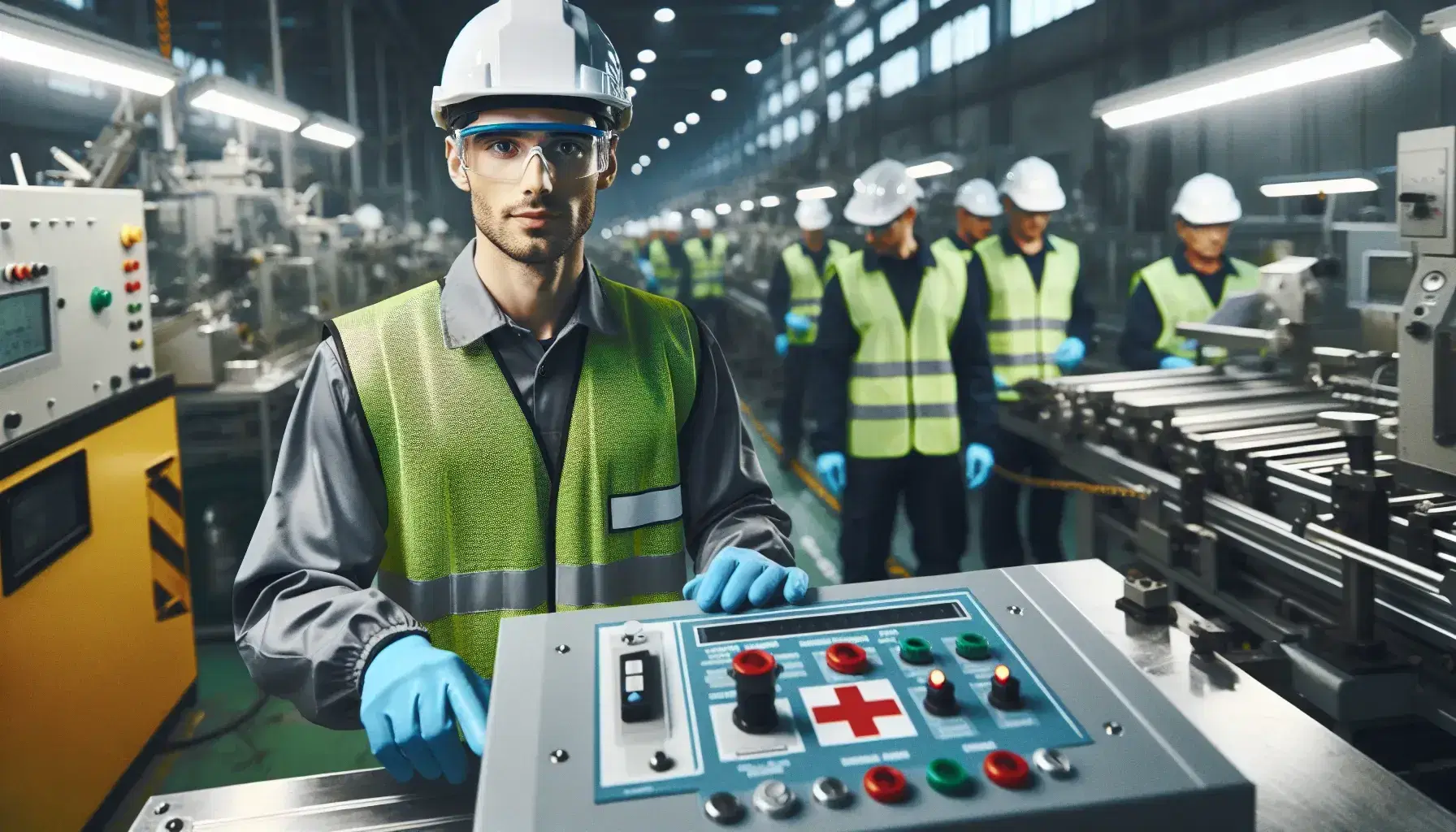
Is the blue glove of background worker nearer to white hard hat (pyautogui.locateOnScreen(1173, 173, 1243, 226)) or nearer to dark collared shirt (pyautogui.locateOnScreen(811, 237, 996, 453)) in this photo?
white hard hat (pyautogui.locateOnScreen(1173, 173, 1243, 226))

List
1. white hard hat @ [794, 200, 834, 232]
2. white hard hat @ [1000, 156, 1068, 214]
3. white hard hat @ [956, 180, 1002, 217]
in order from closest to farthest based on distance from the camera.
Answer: white hard hat @ [1000, 156, 1068, 214]
white hard hat @ [956, 180, 1002, 217]
white hard hat @ [794, 200, 834, 232]

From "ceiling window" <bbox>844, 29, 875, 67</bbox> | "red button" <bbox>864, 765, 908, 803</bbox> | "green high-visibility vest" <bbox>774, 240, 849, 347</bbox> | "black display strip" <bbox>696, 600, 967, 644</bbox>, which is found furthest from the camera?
"ceiling window" <bbox>844, 29, 875, 67</bbox>

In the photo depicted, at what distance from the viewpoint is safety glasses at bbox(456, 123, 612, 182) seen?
1.42 m

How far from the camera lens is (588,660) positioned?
100cm

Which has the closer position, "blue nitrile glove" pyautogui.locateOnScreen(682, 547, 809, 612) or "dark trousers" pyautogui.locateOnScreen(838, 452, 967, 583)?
"blue nitrile glove" pyautogui.locateOnScreen(682, 547, 809, 612)

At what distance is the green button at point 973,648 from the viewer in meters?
1.00

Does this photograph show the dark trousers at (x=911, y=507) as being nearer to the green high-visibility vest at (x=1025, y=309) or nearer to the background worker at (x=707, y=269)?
the green high-visibility vest at (x=1025, y=309)

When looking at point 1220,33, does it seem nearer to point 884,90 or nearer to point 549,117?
point 884,90

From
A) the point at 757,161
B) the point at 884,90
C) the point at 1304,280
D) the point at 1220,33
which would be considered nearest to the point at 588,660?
the point at 1304,280

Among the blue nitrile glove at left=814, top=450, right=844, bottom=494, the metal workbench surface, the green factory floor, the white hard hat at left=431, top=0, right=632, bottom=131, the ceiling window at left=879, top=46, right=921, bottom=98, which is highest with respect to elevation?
the ceiling window at left=879, top=46, right=921, bottom=98

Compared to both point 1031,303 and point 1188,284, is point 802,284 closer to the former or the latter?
point 1031,303

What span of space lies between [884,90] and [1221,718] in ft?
38.0

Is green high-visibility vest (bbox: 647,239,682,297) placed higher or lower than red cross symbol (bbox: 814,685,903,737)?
higher

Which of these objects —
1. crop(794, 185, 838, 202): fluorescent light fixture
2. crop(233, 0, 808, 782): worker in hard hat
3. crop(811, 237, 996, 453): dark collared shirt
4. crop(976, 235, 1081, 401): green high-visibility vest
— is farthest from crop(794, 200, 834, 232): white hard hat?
crop(233, 0, 808, 782): worker in hard hat
